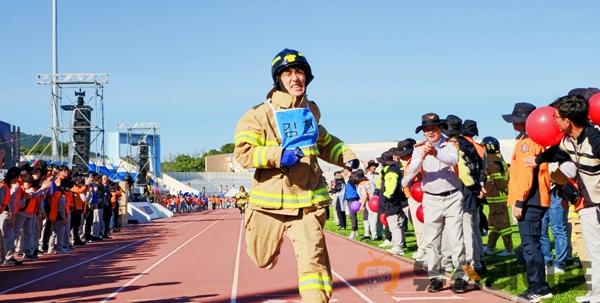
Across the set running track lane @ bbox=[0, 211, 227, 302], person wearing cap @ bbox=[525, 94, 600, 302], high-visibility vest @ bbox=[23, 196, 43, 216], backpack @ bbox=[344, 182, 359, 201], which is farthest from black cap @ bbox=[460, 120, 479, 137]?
backpack @ bbox=[344, 182, 359, 201]

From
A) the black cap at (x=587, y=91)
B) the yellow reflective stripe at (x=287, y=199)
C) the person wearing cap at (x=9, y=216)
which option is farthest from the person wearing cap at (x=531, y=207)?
the person wearing cap at (x=9, y=216)

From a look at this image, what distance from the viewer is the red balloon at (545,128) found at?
6.45 m

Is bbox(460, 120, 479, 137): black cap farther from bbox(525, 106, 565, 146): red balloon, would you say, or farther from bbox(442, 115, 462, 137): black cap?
bbox(525, 106, 565, 146): red balloon

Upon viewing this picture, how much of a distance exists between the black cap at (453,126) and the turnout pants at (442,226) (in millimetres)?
1617

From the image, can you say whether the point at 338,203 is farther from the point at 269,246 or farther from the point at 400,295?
the point at 269,246

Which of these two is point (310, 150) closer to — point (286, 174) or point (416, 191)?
point (286, 174)

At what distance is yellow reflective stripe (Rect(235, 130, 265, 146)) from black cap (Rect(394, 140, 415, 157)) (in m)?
6.25

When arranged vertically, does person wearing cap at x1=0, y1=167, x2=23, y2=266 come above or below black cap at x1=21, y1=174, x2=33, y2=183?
below

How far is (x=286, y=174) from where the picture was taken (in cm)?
520

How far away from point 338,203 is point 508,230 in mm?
11769

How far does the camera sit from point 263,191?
17.1 feet

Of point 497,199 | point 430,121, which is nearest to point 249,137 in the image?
point 430,121

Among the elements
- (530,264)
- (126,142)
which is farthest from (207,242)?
(126,142)

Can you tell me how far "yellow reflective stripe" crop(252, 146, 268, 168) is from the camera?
4.97 meters
